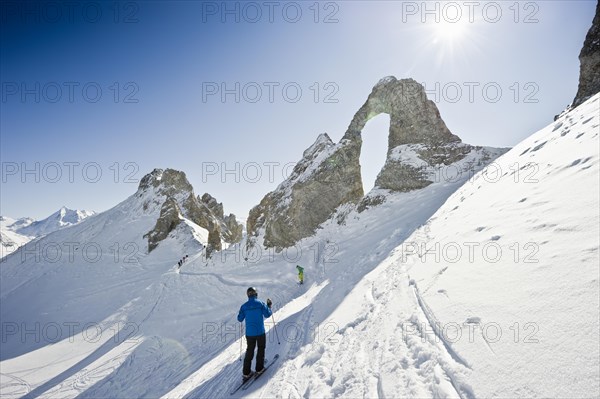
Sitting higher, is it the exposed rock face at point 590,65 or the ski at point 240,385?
the exposed rock face at point 590,65

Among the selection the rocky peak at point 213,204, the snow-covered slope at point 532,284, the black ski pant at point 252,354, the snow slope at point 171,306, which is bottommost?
the snow slope at point 171,306

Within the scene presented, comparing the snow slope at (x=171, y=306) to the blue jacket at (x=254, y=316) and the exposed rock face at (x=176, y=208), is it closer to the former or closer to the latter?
the blue jacket at (x=254, y=316)

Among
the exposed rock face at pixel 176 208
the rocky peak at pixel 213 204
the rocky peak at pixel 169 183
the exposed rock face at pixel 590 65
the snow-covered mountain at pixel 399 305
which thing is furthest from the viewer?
the rocky peak at pixel 213 204

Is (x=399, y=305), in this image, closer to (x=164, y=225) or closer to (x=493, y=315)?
(x=493, y=315)

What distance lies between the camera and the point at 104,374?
15.1 metres

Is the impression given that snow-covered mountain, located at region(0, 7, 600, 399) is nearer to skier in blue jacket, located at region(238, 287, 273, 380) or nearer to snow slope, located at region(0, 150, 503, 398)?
snow slope, located at region(0, 150, 503, 398)

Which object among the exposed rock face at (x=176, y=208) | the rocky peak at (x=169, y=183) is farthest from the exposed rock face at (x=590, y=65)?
the rocky peak at (x=169, y=183)

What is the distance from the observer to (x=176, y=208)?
176 feet

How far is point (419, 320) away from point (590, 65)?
2652cm

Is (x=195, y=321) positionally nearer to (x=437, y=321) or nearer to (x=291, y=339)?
(x=291, y=339)

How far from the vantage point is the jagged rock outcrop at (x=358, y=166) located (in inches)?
1160

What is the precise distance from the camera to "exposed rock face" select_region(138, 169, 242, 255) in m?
51.1

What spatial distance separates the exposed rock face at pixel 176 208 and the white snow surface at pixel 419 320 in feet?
88.1

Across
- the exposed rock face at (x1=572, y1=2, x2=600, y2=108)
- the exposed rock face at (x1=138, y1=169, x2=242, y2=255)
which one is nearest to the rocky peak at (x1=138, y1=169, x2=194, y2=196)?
the exposed rock face at (x1=138, y1=169, x2=242, y2=255)
